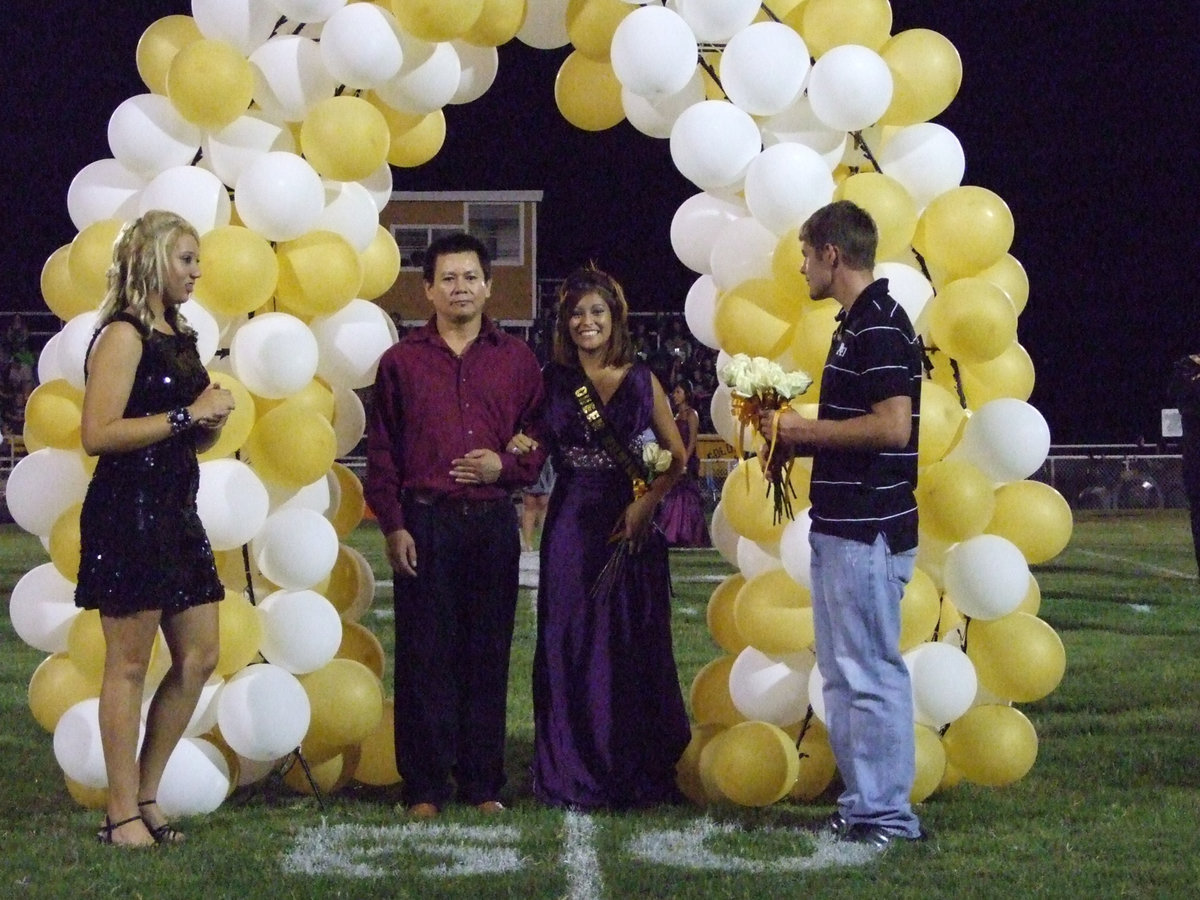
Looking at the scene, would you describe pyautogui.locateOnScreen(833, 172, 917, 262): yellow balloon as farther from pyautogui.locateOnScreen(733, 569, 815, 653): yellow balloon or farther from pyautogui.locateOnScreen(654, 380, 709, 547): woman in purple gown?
pyautogui.locateOnScreen(733, 569, 815, 653): yellow balloon

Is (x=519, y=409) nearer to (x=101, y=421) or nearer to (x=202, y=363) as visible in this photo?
(x=202, y=363)

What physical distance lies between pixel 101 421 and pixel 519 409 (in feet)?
5.06

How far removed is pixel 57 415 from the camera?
214 inches

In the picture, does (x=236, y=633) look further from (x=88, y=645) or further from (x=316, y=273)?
(x=316, y=273)

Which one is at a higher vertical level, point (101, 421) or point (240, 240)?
point (240, 240)

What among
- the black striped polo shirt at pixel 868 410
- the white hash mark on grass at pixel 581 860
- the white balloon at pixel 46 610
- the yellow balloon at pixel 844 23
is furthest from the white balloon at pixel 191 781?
the yellow balloon at pixel 844 23

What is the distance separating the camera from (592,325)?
5.83m

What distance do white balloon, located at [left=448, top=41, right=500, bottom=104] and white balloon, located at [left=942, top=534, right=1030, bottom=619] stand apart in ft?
7.94

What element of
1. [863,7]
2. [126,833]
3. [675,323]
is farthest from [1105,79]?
[126,833]

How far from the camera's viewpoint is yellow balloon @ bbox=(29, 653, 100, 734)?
5520 millimetres

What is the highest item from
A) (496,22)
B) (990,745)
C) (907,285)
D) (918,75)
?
(496,22)

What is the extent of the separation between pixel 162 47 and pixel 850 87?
244 centimetres

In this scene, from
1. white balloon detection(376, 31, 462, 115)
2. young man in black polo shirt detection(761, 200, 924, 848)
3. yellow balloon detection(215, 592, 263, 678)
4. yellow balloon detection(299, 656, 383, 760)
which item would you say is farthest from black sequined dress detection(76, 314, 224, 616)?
young man in black polo shirt detection(761, 200, 924, 848)

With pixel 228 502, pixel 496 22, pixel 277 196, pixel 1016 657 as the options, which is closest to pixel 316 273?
pixel 277 196
